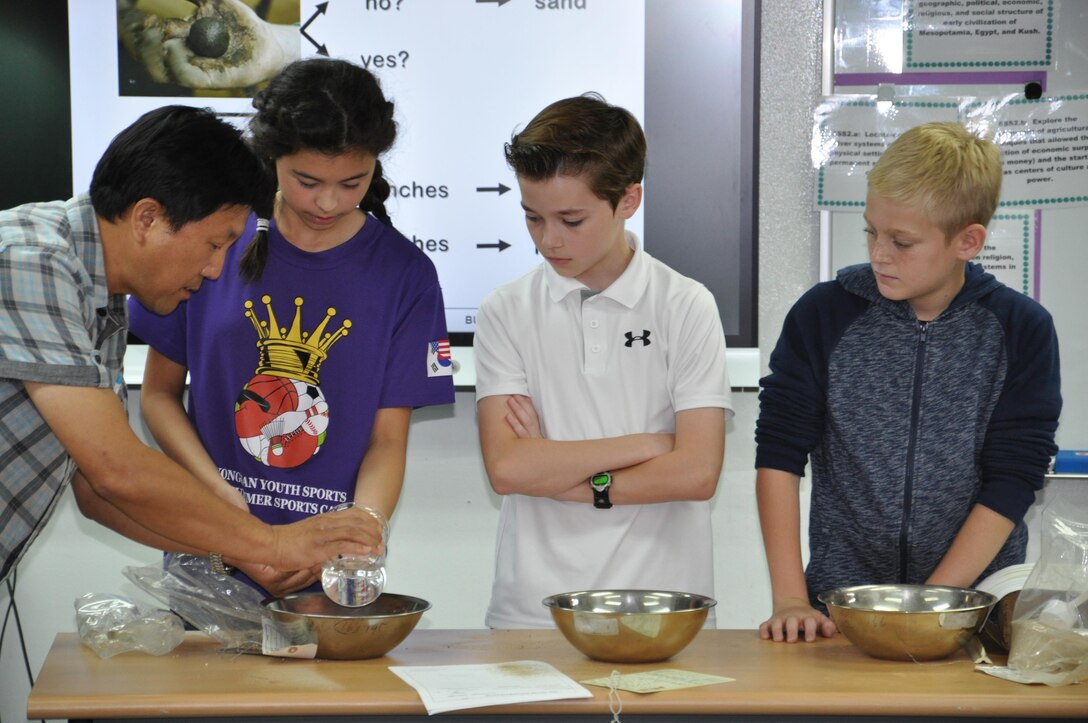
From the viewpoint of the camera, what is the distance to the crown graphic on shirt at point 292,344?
82.1 inches

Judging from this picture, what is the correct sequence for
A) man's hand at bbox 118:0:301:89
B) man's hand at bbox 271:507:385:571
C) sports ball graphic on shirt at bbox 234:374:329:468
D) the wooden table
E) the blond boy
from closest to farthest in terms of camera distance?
the wooden table, man's hand at bbox 271:507:385:571, the blond boy, sports ball graphic on shirt at bbox 234:374:329:468, man's hand at bbox 118:0:301:89

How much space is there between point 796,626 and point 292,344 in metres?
1.01

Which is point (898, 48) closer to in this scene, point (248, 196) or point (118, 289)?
point (248, 196)

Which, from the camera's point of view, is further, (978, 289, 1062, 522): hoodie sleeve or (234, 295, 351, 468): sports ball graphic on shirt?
(234, 295, 351, 468): sports ball graphic on shirt

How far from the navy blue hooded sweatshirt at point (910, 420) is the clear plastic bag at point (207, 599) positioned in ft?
3.06

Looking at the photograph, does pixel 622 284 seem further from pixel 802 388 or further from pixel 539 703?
pixel 539 703

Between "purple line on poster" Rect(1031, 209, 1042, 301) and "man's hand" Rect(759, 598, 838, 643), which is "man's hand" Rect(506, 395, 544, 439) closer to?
"man's hand" Rect(759, 598, 838, 643)

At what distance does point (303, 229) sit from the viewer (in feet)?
7.00

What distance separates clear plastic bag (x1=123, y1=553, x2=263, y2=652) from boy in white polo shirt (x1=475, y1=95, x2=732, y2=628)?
526mm

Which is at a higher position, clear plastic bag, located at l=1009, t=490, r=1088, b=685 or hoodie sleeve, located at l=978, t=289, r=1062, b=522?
hoodie sleeve, located at l=978, t=289, r=1062, b=522

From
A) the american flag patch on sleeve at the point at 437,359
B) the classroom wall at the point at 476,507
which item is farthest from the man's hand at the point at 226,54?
the american flag patch on sleeve at the point at 437,359

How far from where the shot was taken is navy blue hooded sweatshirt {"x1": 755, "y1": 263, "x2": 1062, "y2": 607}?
6.45 ft

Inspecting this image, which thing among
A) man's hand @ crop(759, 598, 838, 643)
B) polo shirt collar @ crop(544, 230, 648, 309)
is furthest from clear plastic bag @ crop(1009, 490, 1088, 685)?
polo shirt collar @ crop(544, 230, 648, 309)

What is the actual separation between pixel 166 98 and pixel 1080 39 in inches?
89.6
